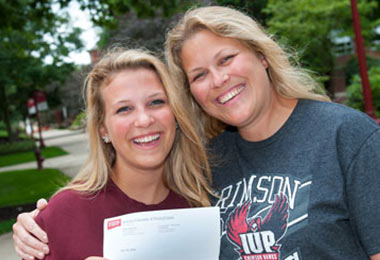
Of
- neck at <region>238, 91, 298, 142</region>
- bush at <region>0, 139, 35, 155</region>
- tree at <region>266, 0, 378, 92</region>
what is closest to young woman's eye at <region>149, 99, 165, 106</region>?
neck at <region>238, 91, 298, 142</region>

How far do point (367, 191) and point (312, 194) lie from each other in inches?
9.8

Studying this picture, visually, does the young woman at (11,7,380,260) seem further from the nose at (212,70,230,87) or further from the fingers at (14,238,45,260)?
the fingers at (14,238,45,260)

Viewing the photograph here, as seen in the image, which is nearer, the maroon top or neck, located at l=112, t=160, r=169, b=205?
the maroon top

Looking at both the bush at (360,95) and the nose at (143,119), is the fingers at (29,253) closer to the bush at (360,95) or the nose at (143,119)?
the nose at (143,119)

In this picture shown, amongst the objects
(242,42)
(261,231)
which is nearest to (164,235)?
(261,231)

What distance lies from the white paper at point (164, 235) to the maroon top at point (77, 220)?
0.22 meters

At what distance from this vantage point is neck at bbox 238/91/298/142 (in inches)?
93.8

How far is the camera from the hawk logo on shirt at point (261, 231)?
81.4 inches

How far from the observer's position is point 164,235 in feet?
6.74

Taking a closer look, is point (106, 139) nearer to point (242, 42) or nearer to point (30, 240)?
point (30, 240)

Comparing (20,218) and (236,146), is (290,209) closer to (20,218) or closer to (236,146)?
(236,146)

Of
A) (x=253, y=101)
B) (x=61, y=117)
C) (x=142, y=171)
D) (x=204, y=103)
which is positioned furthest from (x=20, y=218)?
(x=61, y=117)

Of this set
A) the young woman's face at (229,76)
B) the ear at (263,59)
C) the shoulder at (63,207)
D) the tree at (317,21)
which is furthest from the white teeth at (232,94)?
the tree at (317,21)

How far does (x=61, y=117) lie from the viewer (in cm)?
6556
